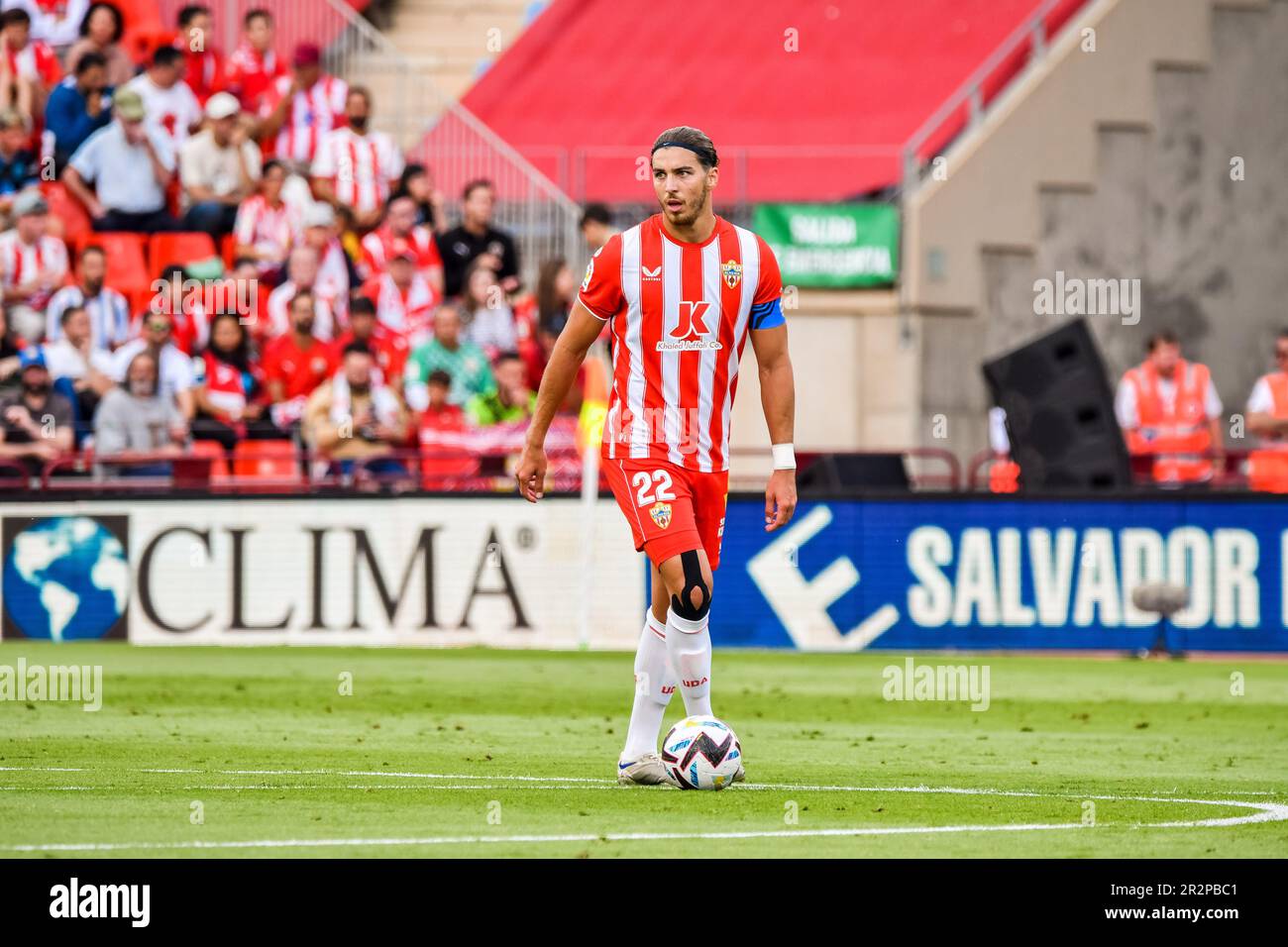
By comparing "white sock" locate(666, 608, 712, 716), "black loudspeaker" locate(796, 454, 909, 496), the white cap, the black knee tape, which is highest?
the white cap

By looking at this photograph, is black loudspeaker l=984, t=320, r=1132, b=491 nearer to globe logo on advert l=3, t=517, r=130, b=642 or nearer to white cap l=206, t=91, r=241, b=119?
globe logo on advert l=3, t=517, r=130, b=642

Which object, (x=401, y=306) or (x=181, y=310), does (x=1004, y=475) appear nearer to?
(x=401, y=306)

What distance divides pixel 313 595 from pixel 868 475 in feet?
16.8

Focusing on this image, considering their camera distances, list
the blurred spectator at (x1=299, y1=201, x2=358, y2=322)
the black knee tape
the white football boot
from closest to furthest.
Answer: the black knee tape
the white football boot
the blurred spectator at (x1=299, y1=201, x2=358, y2=322)

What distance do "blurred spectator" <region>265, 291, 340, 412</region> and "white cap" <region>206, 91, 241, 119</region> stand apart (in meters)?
2.67

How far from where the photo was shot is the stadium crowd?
67.2 feet

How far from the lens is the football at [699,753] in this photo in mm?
9312

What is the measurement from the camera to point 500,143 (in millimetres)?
25094

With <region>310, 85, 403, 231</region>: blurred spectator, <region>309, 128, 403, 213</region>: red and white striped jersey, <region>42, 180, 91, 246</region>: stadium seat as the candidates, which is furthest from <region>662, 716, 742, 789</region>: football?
<region>42, 180, 91, 246</region>: stadium seat

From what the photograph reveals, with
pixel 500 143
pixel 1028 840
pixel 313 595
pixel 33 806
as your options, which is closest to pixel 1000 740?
pixel 1028 840

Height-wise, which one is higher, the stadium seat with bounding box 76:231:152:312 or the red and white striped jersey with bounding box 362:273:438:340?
the stadium seat with bounding box 76:231:152:312

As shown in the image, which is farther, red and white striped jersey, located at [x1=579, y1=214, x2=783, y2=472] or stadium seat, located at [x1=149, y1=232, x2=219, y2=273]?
stadium seat, located at [x1=149, y1=232, x2=219, y2=273]

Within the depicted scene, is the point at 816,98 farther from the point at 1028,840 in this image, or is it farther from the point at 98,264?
the point at 1028,840
